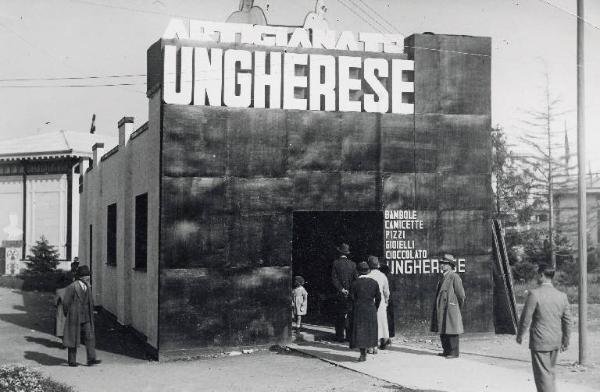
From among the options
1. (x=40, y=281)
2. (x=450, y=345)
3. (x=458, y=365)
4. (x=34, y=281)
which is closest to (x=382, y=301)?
(x=450, y=345)

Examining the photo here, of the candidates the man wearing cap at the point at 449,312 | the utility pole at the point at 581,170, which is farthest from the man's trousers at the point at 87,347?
the utility pole at the point at 581,170

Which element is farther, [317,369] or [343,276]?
[343,276]

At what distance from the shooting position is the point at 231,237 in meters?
13.4

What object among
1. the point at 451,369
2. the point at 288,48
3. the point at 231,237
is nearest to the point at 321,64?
the point at 288,48

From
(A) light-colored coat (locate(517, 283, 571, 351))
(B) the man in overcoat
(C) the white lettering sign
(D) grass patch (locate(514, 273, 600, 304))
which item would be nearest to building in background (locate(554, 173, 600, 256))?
(D) grass patch (locate(514, 273, 600, 304))

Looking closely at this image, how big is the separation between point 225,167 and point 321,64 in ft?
9.24

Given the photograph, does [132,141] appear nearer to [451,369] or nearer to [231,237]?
[231,237]

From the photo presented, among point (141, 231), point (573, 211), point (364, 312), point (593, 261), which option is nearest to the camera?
point (364, 312)

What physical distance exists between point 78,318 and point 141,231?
12.1 ft

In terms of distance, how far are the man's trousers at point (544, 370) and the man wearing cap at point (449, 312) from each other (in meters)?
3.94

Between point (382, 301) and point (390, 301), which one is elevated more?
point (382, 301)

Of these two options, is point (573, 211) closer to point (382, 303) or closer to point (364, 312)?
point (382, 303)

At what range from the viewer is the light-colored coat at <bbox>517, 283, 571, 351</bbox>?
8430 millimetres

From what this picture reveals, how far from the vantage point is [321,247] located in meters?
17.0
